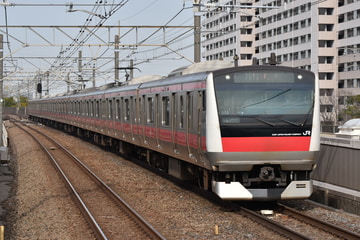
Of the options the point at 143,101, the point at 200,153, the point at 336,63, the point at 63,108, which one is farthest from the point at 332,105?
the point at 200,153

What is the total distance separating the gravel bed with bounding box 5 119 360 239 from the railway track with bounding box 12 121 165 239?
225mm

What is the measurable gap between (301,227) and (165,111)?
6005mm

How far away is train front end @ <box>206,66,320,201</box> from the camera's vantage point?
420 inches

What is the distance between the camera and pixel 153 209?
470 inches

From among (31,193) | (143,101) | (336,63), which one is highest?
(336,63)

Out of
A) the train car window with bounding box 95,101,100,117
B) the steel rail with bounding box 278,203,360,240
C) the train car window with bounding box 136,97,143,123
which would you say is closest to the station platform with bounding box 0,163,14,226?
the train car window with bounding box 136,97,143,123

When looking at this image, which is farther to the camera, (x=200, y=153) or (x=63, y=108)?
(x=63, y=108)

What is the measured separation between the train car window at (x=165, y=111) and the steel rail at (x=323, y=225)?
4.40 metres

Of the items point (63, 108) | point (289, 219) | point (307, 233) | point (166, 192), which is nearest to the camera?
point (307, 233)

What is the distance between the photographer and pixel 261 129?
35.0 ft

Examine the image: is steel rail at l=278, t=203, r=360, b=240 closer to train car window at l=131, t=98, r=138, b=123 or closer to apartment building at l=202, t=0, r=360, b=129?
train car window at l=131, t=98, r=138, b=123

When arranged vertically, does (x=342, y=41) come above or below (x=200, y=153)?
above

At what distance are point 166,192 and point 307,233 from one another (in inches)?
210

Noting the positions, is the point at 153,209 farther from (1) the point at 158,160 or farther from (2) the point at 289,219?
(1) the point at 158,160
